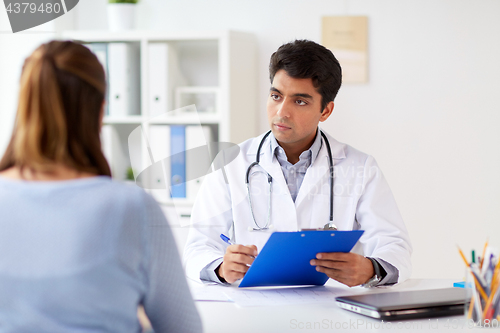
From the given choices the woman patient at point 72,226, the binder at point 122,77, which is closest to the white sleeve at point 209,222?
the woman patient at point 72,226

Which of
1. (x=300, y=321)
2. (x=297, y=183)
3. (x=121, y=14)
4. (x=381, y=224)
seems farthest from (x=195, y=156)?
(x=121, y=14)

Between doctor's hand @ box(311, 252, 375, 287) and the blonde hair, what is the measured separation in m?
0.62

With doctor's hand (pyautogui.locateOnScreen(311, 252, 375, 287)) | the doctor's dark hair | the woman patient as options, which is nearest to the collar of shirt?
the doctor's dark hair

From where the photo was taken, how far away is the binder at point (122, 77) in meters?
2.36

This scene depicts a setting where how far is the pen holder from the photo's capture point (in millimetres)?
907

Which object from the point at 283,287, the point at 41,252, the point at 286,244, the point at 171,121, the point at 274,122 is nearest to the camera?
the point at 41,252

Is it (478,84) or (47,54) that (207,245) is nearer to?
(47,54)

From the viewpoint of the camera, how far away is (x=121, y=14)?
7.95 feet

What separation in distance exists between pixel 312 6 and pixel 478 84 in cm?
93

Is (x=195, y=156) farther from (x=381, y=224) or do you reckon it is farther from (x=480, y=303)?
(x=480, y=303)

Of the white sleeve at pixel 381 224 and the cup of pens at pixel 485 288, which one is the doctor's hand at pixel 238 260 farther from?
the cup of pens at pixel 485 288

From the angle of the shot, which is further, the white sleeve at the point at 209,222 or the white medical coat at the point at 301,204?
the white medical coat at the point at 301,204

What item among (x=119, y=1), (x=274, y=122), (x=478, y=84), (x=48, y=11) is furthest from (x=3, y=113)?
(x=478, y=84)

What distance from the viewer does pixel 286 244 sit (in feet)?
3.45
